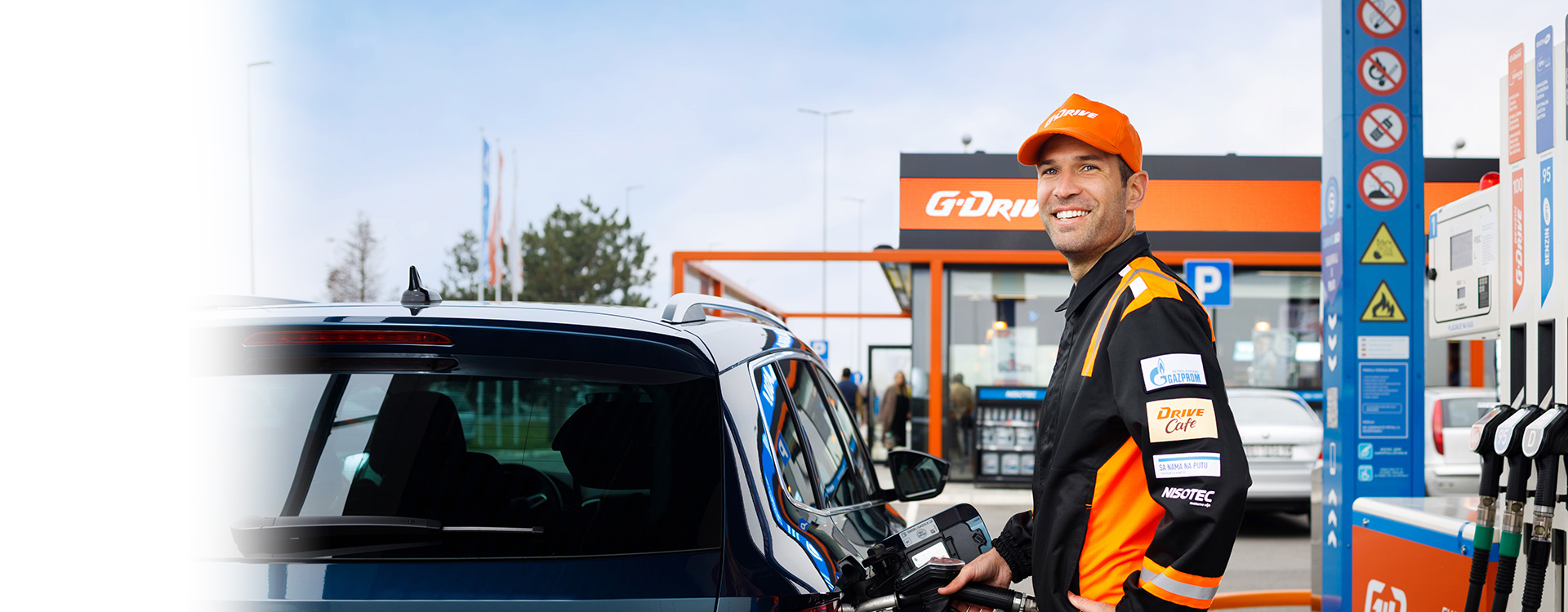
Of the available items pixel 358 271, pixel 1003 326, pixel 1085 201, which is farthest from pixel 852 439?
pixel 358 271

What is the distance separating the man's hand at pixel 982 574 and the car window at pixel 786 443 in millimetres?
355

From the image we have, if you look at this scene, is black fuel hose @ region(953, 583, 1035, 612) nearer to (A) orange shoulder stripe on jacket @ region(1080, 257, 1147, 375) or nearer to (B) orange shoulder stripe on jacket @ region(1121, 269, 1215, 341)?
(A) orange shoulder stripe on jacket @ region(1080, 257, 1147, 375)

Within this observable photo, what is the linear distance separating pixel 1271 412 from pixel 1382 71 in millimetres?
5953

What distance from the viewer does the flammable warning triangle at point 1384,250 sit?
212 inches

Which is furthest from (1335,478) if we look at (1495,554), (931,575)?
(931,575)

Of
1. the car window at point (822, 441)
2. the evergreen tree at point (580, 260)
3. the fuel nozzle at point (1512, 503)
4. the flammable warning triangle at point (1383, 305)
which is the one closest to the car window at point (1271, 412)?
the flammable warning triangle at point (1383, 305)

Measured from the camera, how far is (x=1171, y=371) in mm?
1909

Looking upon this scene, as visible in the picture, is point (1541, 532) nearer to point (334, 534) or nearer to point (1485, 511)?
point (1485, 511)

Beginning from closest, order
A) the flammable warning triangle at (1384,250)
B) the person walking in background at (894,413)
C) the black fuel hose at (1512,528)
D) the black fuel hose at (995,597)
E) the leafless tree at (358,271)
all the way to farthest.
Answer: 1. the black fuel hose at (995,597)
2. the black fuel hose at (1512,528)
3. the flammable warning triangle at (1384,250)
4. the person walking in background at (894,413)
5. the leafless tree at (358,271)

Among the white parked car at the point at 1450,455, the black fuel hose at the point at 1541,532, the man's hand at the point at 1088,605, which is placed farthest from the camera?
the white parked car at the point at 1450,455

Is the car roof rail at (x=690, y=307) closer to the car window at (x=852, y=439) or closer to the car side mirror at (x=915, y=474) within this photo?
the car window at (x=852, y=439)

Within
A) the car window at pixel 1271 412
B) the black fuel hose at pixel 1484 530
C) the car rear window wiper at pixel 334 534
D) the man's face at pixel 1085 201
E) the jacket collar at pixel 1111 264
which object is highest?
the man's face at pixel 1085 201

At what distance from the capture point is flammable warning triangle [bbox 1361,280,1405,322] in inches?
212

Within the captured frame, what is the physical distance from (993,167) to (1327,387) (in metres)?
9.23
